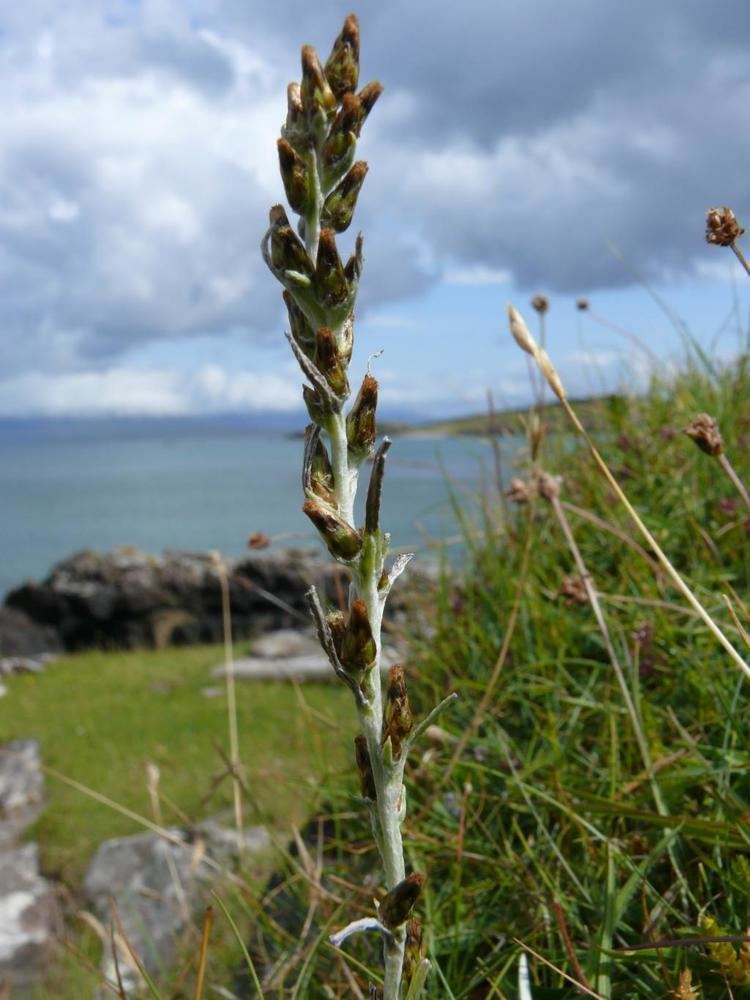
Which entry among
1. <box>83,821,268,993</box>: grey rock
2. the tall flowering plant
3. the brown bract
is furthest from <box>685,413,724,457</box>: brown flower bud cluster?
<box>83,821,268,993</box>: grey rock

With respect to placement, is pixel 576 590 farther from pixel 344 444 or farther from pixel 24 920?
pixel 24 920

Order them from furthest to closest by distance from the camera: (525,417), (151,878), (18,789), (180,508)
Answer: (180,508) < (18,789) < (151,878) < (525,417)

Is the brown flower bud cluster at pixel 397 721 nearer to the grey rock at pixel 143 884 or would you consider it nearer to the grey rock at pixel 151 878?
the grey rock at pixel 151 878

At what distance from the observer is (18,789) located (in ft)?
36.3

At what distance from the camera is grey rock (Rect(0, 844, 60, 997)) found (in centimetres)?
759

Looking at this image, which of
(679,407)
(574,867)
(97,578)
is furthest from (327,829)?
(97,578)

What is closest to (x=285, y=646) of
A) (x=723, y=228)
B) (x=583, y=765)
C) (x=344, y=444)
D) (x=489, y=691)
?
(x=489, y=691)

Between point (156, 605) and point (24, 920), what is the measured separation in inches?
442

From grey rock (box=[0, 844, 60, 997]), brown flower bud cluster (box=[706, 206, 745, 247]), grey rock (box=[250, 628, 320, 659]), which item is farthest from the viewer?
grey rock (box=[250, 628, 320, 659])

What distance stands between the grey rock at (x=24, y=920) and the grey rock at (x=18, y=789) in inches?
26.5

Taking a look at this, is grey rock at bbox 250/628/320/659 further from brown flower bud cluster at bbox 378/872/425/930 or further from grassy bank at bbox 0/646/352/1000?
brown flower bud cluster at bbox 378/872/425/930

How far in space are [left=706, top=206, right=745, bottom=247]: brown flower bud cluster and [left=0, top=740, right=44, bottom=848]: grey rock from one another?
32.3 ft

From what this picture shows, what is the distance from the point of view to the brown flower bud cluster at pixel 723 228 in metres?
1.71

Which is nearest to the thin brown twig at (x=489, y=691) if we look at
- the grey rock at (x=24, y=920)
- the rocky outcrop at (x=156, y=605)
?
the grey rock at (x=24, y=920)
